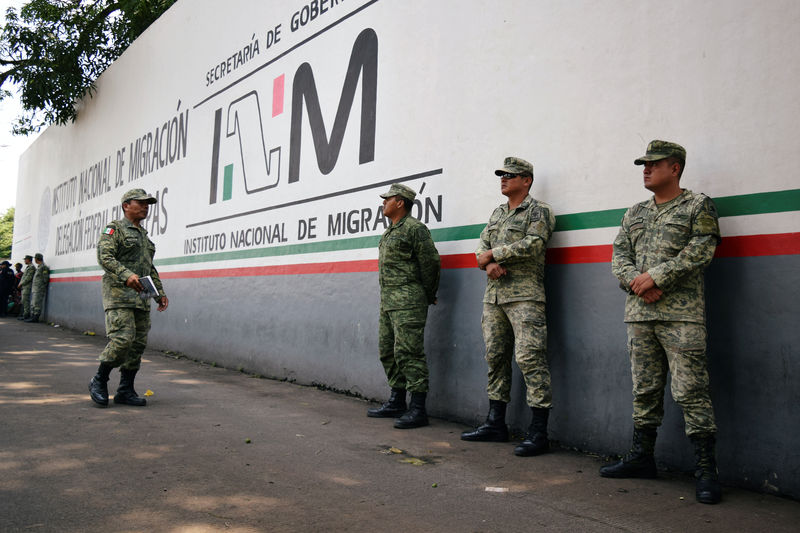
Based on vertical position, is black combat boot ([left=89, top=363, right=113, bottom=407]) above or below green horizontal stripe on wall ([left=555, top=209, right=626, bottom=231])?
below

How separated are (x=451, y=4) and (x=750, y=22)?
2.64m

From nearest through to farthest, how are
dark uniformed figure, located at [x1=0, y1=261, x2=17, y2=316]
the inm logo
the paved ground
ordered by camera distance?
the paved ground
the inm logo
dark uniformed figure, located at [x1=0, y1=261, x2=17, y2=316]

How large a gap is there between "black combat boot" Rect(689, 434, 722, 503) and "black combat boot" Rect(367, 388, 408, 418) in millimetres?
2550

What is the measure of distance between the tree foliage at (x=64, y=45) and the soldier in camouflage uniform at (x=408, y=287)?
41.9 feet

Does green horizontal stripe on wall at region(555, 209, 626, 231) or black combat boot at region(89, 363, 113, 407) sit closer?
green horizontal stripe on wall at region(555, 209, 626, 231)

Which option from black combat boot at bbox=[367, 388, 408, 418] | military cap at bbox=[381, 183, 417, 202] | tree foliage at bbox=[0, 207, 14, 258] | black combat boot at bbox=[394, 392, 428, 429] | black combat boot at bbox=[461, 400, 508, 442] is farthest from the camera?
tree foliage at bbox=[0, 207, 14, 258]

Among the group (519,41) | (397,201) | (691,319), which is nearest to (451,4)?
(519,41)

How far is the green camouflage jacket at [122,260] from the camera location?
5527mm

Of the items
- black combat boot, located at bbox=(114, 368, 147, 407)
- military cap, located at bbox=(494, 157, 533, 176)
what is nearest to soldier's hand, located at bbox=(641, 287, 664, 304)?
military cap, located at bbox=(494, 157, 533, 176)

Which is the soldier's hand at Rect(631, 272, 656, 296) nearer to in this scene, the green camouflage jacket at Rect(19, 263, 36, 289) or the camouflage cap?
the camouflage cap

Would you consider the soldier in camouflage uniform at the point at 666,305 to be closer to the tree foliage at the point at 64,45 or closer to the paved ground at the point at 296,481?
the paved ground at the point at 296,481

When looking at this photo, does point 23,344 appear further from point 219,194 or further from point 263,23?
point 263,23

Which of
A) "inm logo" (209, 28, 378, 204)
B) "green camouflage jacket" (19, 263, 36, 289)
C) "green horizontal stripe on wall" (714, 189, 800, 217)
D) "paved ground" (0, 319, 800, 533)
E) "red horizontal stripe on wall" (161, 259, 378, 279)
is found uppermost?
"inm logo" (209, 28, 378, 204)

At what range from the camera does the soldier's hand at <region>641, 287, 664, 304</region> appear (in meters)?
3.54
